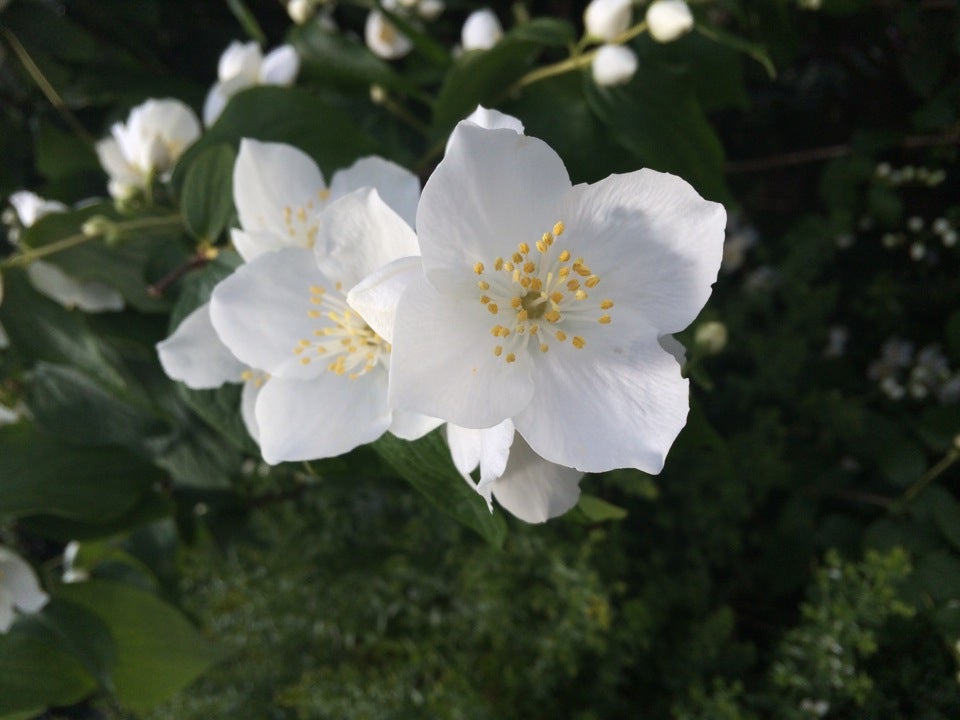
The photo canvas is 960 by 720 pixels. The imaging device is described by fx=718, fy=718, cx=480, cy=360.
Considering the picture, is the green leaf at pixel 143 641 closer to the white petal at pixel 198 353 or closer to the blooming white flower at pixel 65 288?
the blooming white flower at pixel 65 288

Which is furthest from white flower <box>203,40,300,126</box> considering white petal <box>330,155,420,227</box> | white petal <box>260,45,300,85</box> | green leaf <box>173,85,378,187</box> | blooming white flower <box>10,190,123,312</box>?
white petal <box>330,155,420,227</box>

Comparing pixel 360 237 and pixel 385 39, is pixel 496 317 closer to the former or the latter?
pixel 360 237

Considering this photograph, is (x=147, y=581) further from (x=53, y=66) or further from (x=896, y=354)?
(x=896, y=354)

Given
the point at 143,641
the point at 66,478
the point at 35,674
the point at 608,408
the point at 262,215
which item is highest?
the point at 262,215

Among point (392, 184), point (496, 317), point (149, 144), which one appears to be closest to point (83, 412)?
point (149, 144)

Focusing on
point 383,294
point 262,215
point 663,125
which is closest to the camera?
point 383,294

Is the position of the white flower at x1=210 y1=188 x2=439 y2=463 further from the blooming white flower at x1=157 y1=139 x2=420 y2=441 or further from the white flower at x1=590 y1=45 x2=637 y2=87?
the white flower at x1=590 y1=45 x2=637 y2=87

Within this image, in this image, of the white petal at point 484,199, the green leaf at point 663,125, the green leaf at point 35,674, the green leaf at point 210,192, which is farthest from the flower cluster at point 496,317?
the green leaf at point 35,674
